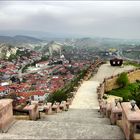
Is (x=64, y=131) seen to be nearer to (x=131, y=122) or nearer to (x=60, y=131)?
(x=60, y=131)

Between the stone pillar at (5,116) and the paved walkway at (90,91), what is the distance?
696 centimetres

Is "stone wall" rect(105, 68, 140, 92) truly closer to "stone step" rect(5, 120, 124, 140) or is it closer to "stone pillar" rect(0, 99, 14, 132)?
"stone pillar" rect(0, 99, 14, 132)

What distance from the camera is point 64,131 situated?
6254mm

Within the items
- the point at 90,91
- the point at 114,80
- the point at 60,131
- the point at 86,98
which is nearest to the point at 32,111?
the point at 60,131

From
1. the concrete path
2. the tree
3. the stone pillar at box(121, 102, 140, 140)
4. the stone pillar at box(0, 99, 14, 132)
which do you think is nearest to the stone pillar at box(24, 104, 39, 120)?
the stone pillar at box(0, 99, 14, 132)

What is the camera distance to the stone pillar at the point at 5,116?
667 cm

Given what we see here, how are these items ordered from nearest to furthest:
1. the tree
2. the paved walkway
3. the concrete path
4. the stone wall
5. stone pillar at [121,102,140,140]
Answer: stone pillar at [121,102,140,140] → the concrete path → the paved walkway → the stone wall → the tree

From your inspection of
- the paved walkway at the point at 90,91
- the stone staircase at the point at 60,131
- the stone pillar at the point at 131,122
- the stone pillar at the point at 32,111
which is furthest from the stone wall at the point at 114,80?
the stone pillar at the point at 131,122

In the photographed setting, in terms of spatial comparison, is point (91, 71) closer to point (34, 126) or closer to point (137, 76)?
point (137, 76)

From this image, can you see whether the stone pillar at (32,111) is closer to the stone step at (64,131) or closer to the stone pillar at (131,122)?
the stone step at (64,131)

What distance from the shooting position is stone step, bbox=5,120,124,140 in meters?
5.95

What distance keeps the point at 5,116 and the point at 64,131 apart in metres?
1.43

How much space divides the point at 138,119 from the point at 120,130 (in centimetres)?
111

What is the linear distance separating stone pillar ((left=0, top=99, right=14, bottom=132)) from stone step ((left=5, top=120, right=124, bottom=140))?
151 mm
